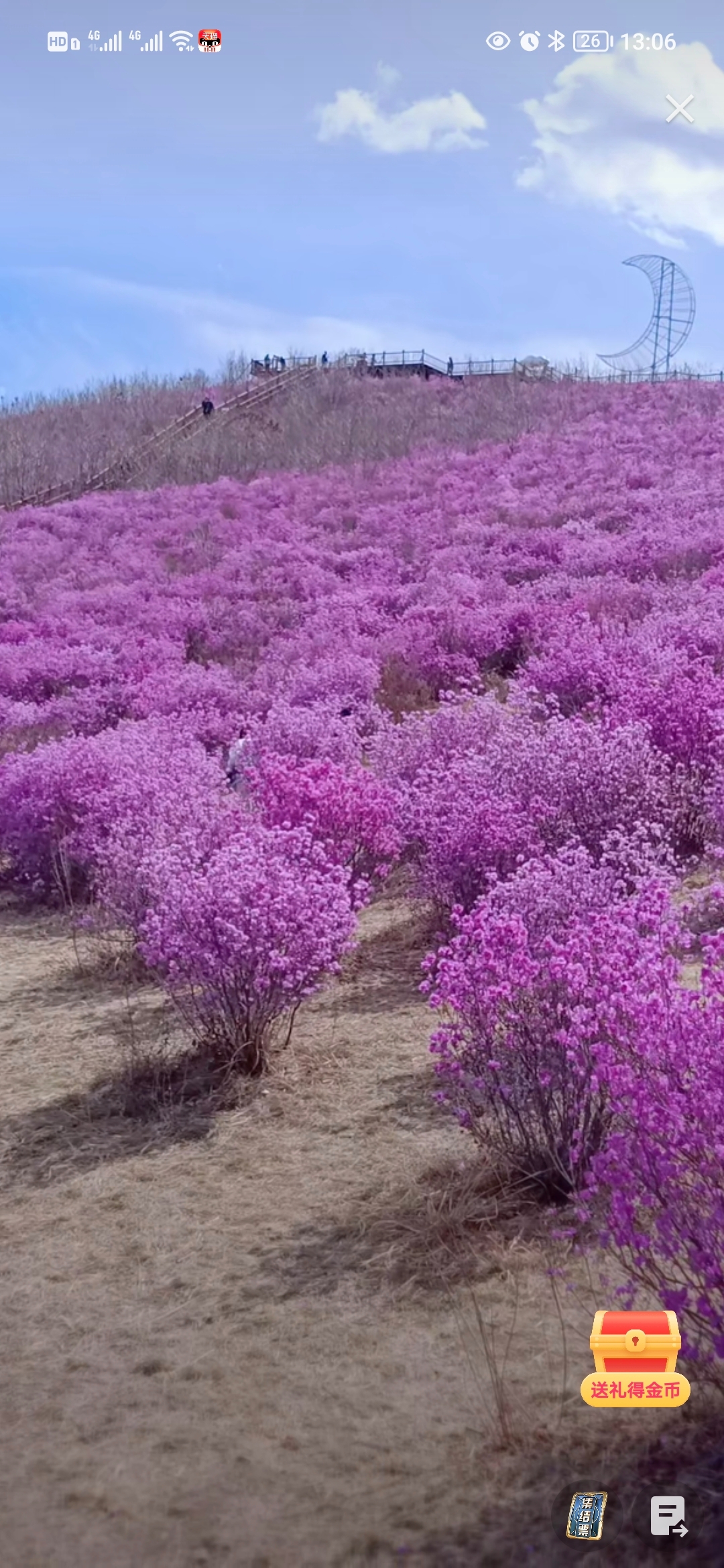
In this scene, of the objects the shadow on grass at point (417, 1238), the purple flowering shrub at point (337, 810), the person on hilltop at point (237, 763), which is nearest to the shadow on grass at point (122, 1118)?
the shadow on grass at point (417, 1238)

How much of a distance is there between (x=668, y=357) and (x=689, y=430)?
52.0 feet

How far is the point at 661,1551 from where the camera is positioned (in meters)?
2.11

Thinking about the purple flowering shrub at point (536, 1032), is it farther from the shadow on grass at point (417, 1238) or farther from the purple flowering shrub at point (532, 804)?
the purple flowering shrub at point (532, 804)

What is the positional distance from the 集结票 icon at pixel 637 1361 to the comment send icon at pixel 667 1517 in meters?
0.18

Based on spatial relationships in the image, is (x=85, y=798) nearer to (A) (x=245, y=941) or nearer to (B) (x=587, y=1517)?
(A) (x=245, y=941)

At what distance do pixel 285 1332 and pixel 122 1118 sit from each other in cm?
178

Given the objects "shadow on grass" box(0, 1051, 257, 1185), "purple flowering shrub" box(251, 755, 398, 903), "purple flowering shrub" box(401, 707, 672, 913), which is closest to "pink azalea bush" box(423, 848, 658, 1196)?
"shadow on grass" box(0, 1051, 257, 1185)

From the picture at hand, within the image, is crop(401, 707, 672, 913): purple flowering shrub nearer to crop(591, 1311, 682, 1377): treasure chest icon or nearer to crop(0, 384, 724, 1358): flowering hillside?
crop(0, 384, 724, 1358): flowering hillside

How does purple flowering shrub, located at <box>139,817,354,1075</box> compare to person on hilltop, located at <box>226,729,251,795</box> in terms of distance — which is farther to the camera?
person on hilltop, located at <box>226,729,251,795</box>

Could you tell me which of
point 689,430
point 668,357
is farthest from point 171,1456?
point 668,357

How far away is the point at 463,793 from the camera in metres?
6.38

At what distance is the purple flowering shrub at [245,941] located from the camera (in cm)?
488

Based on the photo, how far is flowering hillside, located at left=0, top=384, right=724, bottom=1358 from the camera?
129 inches

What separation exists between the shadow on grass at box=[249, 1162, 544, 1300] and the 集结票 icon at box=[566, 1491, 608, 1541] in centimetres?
106
